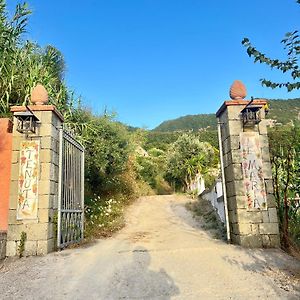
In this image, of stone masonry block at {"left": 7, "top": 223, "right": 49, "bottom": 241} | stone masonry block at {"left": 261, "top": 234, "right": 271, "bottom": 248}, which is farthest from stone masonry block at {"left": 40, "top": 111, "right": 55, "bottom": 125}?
stone masonry block at {"left": 261, "top": 234, "right": 271, "bottom": 248}

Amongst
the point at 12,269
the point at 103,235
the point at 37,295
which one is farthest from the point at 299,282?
the point at 103,235

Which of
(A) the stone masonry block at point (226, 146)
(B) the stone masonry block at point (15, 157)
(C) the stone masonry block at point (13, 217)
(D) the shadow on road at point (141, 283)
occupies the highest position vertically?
(A) the stone masonry block at point (226, 146)

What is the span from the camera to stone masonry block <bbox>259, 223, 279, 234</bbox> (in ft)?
17.2

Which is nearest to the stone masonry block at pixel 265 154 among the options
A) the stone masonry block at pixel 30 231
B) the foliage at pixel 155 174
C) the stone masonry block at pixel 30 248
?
the stone masonry block at pixel 30 231

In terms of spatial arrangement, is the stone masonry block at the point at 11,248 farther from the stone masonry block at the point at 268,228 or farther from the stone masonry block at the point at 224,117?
the stone masonry block at the point at 224,117

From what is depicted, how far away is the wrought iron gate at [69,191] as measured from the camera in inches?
227

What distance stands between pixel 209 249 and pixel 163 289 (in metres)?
1.78

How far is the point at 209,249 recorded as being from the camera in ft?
16.6

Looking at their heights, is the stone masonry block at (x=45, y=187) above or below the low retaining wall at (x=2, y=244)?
above

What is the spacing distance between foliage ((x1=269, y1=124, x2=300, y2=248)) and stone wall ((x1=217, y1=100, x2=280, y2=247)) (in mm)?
213

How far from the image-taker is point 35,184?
5.41m

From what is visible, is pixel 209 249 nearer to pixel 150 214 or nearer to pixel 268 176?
pixel 268 176

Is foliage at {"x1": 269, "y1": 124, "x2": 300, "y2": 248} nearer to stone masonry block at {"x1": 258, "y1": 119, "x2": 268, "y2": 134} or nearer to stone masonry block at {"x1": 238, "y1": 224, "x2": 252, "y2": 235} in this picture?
stone masonry block at {"x1": 258, "y1": 119, "x2": 268, "y2": 134}

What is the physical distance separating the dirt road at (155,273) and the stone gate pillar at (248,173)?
1.23 feet
